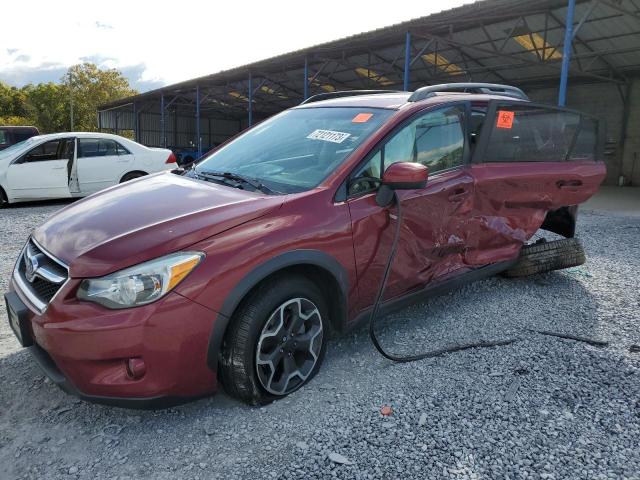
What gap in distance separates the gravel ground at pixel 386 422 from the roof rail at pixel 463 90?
1.65m

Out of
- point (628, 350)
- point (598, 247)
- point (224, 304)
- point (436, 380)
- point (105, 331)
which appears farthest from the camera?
point (598, 247)

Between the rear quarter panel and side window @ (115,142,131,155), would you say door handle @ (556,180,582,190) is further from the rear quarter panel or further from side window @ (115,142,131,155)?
side window @ (115,142,131,155)

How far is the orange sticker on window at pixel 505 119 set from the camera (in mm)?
3703

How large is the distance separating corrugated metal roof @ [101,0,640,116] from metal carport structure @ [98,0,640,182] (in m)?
0.03

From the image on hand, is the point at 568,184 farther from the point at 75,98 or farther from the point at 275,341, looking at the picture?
the point at 75,98

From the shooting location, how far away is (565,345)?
3.16 metres

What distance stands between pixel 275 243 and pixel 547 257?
116 inches

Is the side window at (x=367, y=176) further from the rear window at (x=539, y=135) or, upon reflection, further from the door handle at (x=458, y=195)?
the rear window at (x=539, y=135)

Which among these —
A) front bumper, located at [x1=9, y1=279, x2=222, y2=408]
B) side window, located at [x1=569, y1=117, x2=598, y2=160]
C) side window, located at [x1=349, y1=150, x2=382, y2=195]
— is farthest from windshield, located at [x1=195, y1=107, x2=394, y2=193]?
side window, located at [x1=569, y1=117, x2=598, y2=160]

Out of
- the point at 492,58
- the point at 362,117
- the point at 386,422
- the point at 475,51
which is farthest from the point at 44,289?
the point at 492,58

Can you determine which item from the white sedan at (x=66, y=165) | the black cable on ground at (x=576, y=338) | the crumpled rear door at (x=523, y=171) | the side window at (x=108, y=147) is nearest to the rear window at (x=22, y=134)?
the white sedan at (x=66, y=165)

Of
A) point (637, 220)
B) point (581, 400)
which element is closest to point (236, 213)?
Result: point (581, 400)

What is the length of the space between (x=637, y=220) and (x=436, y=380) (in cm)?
849

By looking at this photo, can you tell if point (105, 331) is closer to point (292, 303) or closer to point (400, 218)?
point (292, 303)
